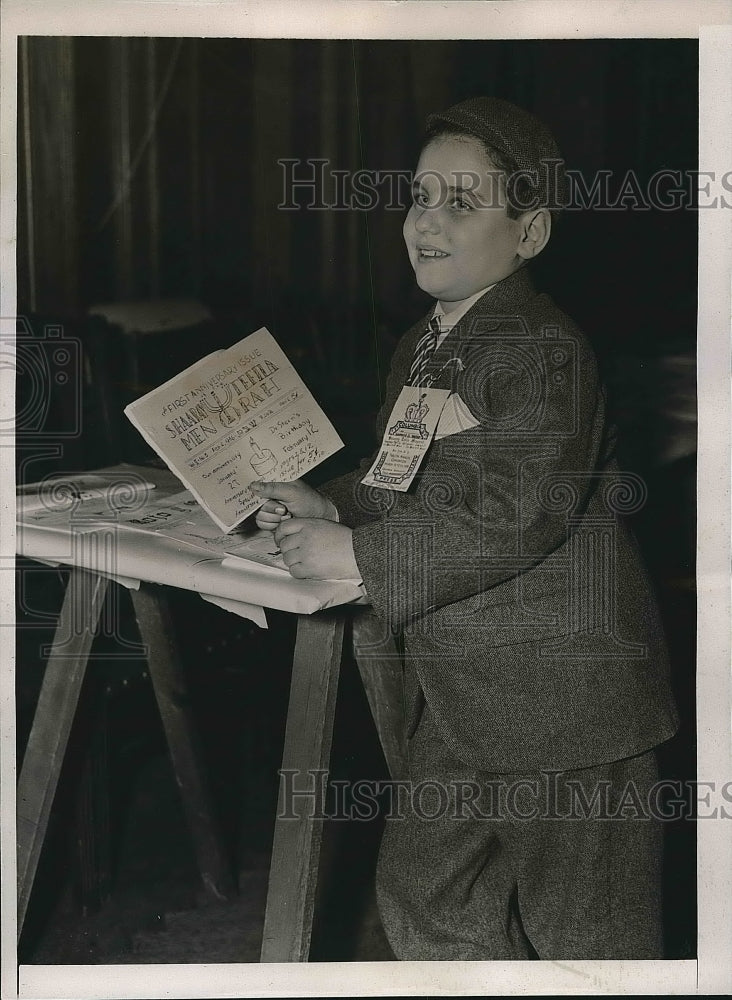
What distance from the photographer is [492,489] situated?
4.45 feet

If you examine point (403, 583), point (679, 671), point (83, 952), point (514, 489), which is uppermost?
point (514, 489)

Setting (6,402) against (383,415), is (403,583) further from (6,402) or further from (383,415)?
(6,402)

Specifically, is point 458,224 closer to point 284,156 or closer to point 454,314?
point 454,314

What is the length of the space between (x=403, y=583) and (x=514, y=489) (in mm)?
186

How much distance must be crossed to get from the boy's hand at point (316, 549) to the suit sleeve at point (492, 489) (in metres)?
0.02

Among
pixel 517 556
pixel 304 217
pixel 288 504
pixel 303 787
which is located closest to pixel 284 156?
pixel 304 217

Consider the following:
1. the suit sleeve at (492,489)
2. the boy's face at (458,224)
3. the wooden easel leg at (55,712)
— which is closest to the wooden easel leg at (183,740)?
the wooden easel leg at (55,712)

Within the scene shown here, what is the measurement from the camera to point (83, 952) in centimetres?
147

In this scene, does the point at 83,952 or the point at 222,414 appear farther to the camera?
the point at 83,952

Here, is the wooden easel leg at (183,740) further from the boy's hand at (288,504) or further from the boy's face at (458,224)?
the boy's face at (458,224)

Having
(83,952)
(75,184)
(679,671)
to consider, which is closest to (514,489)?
(679,671)

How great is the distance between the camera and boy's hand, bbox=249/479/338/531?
53.2 inches

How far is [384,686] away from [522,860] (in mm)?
293

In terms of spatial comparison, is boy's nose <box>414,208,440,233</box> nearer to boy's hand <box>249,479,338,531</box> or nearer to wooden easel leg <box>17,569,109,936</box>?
boy's hand <box>249,479,338,531</box>
